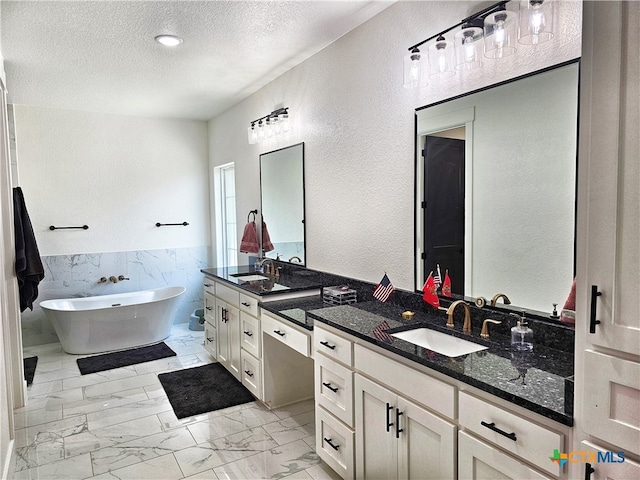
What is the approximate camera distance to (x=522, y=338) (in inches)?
69.4

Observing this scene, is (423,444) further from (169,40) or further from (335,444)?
(169,40)

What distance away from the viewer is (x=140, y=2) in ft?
8.03

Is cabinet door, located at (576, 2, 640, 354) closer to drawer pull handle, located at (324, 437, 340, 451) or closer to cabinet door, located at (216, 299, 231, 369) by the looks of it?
drawer pull handle, located at (324, 437, 340, 451)

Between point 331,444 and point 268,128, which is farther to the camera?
point 268,128

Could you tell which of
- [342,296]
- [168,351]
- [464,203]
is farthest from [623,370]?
[168,351]

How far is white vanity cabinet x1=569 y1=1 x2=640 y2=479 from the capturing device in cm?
107

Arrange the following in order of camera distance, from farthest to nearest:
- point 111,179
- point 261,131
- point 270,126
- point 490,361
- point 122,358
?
point 111,179 < point 122,358 < point 261,131 < point 270,126 < point 490,361

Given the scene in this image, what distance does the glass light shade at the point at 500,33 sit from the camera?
1.87 m

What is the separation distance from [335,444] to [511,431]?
45.7 inches

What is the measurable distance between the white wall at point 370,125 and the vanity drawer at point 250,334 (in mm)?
673

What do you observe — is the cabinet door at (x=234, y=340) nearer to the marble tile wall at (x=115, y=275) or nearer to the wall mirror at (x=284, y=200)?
the wall mirror at (x=284, y=200)

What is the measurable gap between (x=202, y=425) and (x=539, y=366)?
2.23m

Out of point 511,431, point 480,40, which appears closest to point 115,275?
point 480,40

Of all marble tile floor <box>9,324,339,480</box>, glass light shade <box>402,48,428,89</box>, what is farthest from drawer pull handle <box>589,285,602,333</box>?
marble tile floor <box>9,324,339,480</box>
